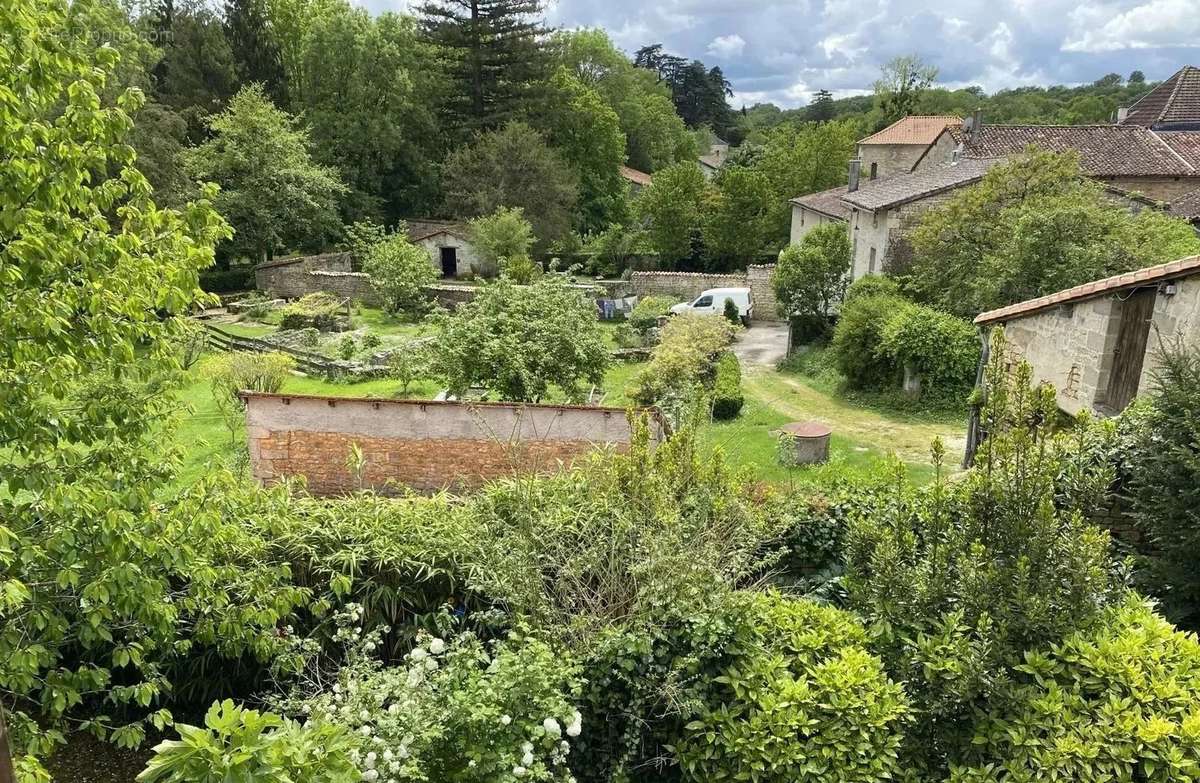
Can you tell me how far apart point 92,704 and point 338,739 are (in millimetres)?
4055

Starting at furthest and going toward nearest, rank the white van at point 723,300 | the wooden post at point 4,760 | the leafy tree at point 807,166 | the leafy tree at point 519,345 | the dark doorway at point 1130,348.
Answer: the leafy tree at point 807,166
the white van at point 723,300
the leafy tree at point 519,345
the dark doorway at point 1130,348
the wooden post at point 4,760

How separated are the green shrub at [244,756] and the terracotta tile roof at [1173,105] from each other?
41438mm

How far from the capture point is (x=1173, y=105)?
34.2m

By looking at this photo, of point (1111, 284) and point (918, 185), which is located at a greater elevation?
point (918, 185)

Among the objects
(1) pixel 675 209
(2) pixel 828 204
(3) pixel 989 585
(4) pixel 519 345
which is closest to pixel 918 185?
(2) pixel 828 204

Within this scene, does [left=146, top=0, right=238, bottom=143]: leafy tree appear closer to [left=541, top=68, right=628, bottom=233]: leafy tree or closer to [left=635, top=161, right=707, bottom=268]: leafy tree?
[left=541, top=68, right=628, bottom=233]: leafy tree

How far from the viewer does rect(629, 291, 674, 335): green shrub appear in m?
24.6

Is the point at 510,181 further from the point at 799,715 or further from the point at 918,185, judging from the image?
the point at 799,715

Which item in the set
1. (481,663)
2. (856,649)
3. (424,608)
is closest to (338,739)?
(481,663)

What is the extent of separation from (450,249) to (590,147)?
15.3 meters

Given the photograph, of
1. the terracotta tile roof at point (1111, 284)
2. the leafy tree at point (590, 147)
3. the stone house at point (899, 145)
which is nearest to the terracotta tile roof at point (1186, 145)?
the stone house at point (899, 145)

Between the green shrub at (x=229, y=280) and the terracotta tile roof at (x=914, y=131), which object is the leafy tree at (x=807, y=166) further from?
the green shrub at (x=229, y=280)

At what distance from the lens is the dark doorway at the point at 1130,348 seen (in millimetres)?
9000

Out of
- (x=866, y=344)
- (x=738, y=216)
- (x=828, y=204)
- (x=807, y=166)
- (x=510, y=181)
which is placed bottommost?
(x=866, y=344)
